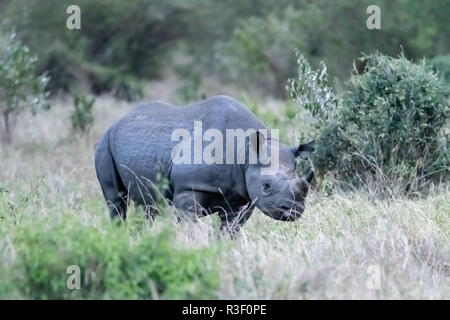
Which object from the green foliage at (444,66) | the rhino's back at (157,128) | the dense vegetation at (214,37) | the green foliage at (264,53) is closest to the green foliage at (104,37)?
the dense vegetation at (214,37)

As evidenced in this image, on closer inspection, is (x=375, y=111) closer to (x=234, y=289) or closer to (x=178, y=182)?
(x=178, y=182)

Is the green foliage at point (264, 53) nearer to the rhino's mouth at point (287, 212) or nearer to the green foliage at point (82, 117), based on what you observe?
the green foliage at point (82, 117)

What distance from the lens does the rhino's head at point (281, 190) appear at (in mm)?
7551

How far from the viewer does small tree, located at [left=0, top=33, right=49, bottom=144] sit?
1432 cm

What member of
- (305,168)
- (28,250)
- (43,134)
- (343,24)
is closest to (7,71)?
(43,134)

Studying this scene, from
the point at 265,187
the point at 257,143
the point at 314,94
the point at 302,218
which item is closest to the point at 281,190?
the point at 265,187

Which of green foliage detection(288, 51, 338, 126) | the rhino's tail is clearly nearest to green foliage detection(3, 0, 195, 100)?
green foliage detection(288, 51, 338, 126)

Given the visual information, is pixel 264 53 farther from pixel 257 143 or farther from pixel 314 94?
pixel 257 143

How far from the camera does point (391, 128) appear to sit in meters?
10.1

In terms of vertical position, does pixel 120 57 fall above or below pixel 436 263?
above

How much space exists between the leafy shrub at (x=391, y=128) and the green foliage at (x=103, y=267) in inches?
163
